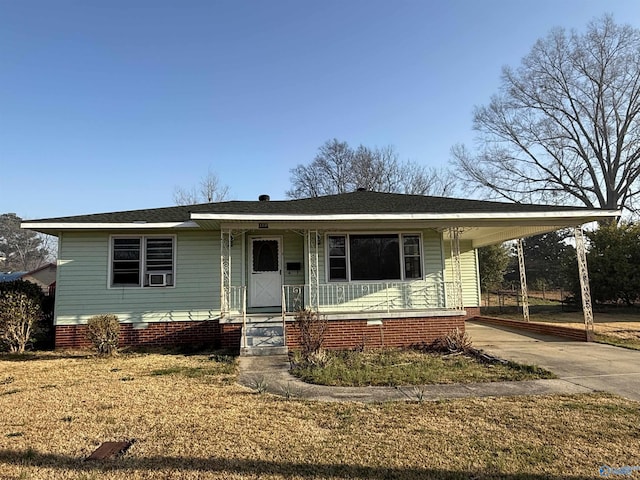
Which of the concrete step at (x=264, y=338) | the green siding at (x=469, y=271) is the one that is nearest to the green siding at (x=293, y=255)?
the concrete step at (x=264, y=338)

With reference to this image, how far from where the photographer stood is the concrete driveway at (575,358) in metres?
6.30

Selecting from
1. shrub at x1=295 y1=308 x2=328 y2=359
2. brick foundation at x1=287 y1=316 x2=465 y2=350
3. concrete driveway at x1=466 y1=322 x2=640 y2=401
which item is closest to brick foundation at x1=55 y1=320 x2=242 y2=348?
brick foundation at x1=287 y1=316 x2=465 y2=350

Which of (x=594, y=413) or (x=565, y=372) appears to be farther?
(x=565, y=372)

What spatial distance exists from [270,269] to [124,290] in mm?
3731

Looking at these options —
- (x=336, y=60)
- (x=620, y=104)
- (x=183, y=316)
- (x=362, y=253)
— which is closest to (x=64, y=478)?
(x=183, y=316)

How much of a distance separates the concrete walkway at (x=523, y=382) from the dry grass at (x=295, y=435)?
0.39 meters

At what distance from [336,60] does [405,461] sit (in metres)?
Answer: 12.7

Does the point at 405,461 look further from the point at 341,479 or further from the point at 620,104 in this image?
the point at 620,104

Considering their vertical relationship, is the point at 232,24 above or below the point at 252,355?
above

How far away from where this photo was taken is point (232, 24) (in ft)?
37.2

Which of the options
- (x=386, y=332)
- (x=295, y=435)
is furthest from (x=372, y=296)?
(x=295, y=435)

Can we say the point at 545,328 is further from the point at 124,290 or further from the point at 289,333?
the point at 124,290

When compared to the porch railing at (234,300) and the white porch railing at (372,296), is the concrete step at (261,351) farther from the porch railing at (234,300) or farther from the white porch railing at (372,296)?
the white porch railing at (372,296)

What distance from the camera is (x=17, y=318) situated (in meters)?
9.05
